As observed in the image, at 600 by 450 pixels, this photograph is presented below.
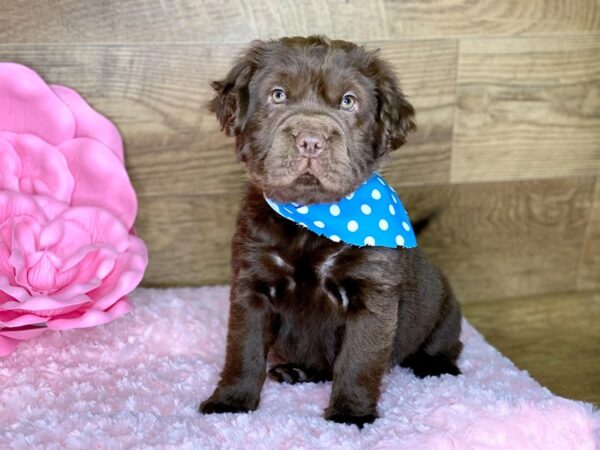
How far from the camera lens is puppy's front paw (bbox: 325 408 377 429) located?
1.79 m

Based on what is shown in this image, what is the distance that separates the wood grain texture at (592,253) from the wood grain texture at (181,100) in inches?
24.7

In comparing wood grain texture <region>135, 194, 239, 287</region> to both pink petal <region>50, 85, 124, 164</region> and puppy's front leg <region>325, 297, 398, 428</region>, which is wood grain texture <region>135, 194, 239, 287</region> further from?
puppy's front leg <region>325, 297, 398, 428</region>

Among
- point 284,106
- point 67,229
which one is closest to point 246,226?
point 284,106

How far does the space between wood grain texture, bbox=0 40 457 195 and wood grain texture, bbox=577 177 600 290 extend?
0.63 meters

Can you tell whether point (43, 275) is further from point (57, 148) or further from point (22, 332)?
point (57, 148)

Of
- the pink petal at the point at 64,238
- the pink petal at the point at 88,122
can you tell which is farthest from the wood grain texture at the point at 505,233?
the pink petal at the point at 64,238

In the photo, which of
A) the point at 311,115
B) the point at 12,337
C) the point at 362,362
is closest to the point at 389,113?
the point at 311,115

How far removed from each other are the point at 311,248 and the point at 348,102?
368mm

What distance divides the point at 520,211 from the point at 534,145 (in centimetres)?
25

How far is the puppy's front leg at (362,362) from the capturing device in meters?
1.80

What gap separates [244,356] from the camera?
1.86 m

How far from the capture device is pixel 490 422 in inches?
67.5

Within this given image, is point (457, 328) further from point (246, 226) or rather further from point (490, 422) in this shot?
point (246, 226)

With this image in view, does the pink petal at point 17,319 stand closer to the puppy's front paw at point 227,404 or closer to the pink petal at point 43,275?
the pink petal at point 43,275
